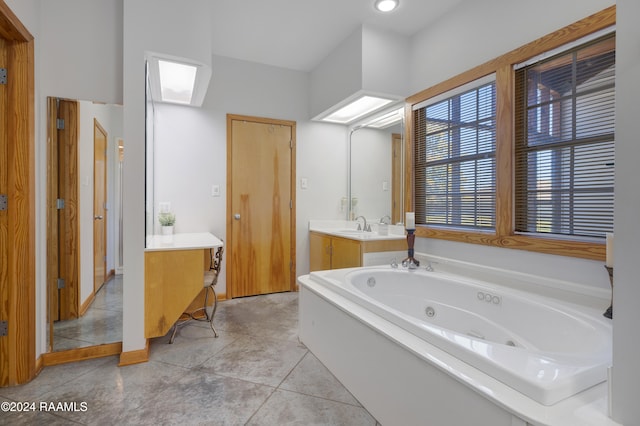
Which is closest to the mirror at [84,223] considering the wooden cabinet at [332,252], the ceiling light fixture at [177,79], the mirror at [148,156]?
the mirror at [148,156]

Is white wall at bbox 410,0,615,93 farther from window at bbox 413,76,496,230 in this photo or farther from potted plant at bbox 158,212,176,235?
potted plant at bbox 158,212,176,235

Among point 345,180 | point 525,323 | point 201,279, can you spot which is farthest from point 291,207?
point 525,323

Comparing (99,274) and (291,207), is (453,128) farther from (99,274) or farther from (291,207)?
(99,274)

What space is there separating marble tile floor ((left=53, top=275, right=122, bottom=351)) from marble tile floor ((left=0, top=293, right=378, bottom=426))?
5.5 inches

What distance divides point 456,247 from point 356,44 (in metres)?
2.00

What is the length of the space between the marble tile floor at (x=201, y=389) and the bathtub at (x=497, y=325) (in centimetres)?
38

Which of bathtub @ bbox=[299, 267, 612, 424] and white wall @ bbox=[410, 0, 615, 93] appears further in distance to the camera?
white wall @ bbox=[410, 0, 615, 93]

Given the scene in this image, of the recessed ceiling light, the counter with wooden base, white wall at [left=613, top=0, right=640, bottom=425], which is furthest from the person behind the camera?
the recessed ceiling light

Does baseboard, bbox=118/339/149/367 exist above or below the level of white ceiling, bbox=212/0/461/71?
below

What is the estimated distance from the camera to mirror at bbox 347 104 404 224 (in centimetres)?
333

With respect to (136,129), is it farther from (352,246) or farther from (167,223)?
(352,246)

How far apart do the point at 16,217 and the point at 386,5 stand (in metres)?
2.95

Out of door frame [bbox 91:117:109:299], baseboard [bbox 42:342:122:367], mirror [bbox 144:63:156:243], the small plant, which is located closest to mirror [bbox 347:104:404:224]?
the small plant

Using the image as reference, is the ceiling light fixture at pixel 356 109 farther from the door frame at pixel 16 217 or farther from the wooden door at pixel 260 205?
the door frame at pixel 16 217
